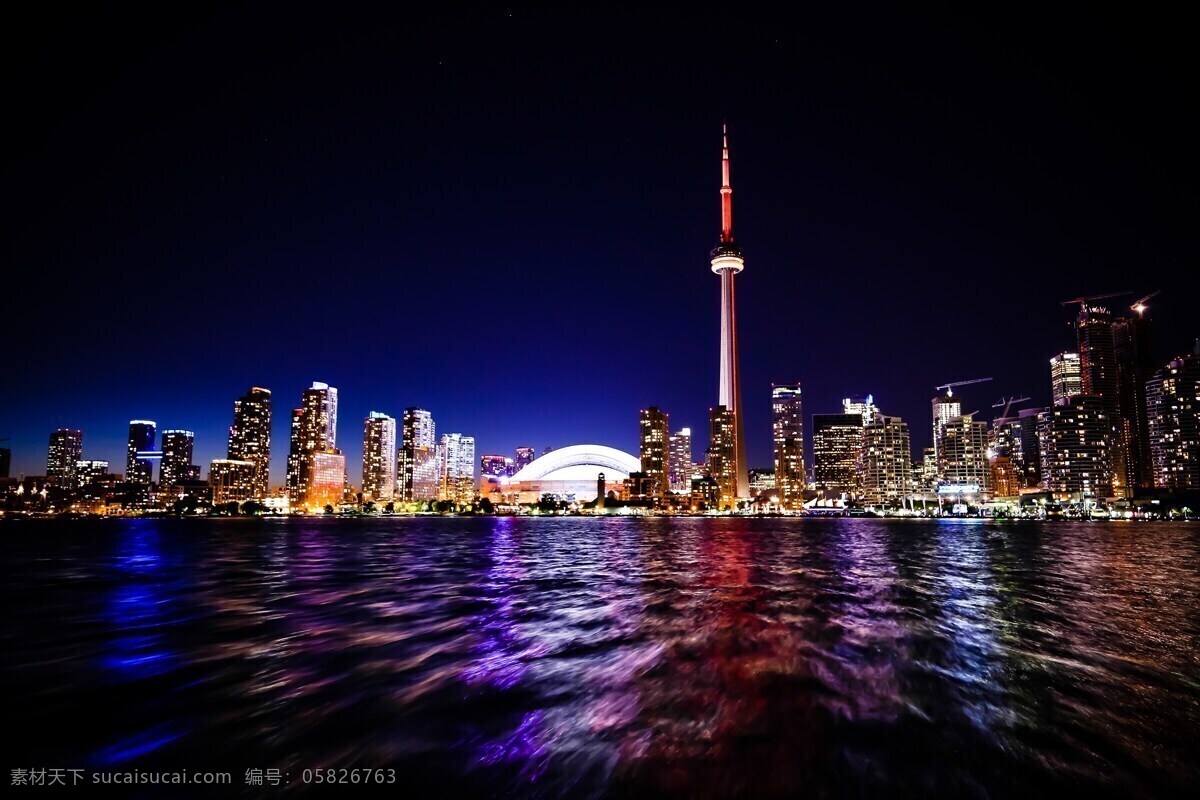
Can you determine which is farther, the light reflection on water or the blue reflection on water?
the blue reflection on water

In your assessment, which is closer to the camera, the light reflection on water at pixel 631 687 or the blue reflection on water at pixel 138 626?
the light reflection on water at pixel 631 687

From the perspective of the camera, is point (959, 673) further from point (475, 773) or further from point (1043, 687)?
point (475, 773)

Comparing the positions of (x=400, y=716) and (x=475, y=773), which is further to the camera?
(x=400, y=716)

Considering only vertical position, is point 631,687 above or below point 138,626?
above

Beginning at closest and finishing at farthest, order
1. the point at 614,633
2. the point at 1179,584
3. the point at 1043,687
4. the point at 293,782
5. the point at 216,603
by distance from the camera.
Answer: the point at 293,782 < the point at 1043,687 < the point at 614,633 < the point at 216,603 < the point at 1179,584

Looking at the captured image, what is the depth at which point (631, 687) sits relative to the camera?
10148 millimetres

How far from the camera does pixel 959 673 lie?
1124 centimetres

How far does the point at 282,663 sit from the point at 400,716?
450 cm

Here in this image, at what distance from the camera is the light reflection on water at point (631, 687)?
6961mm

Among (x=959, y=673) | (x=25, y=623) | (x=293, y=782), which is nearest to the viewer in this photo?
(x=293, y=782)

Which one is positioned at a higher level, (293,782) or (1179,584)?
(293,782)

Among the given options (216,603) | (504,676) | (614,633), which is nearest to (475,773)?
(504,676)

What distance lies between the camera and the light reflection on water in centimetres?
696

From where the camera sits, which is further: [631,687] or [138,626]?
[138,626]
